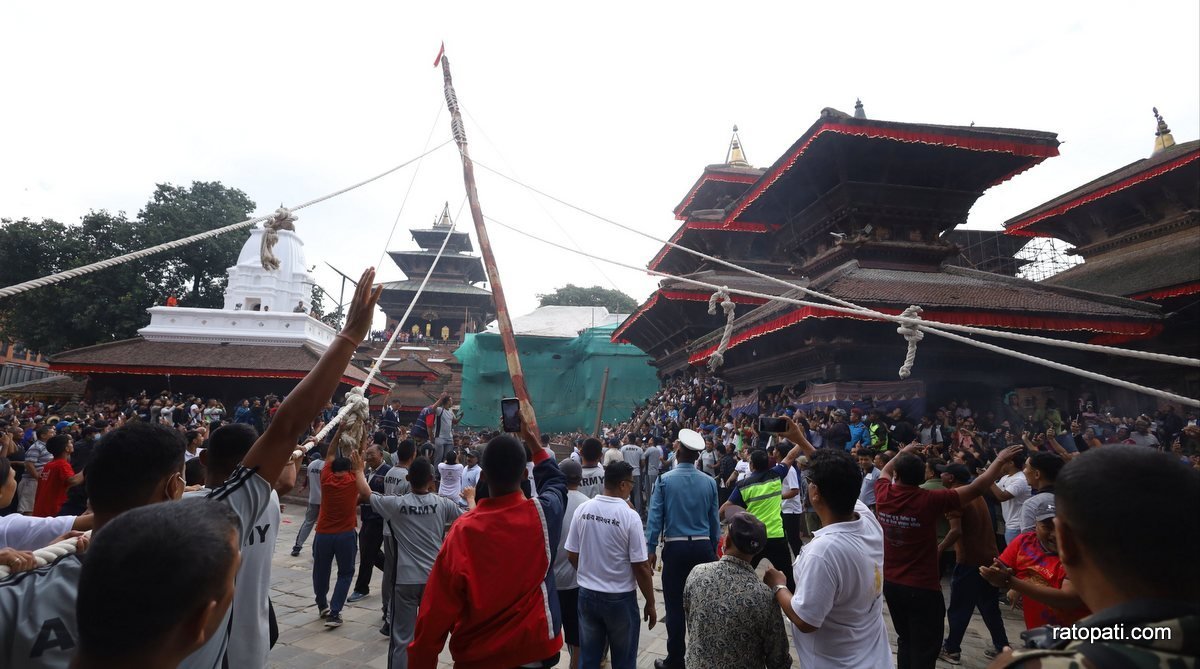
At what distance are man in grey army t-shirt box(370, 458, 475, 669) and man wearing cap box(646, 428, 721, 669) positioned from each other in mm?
1575

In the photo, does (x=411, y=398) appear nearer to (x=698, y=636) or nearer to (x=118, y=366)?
(x=118, y=366)

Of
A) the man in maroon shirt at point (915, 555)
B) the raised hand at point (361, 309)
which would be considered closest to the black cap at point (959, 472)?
the man in maroon shirt at point (915, 555)

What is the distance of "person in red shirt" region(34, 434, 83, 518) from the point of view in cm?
537

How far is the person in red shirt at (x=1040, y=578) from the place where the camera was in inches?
95.0

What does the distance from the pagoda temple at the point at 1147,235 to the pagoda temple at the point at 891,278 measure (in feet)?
4.05

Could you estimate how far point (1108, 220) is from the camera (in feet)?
47.9

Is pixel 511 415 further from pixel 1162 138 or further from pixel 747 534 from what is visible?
pixel 1162 138

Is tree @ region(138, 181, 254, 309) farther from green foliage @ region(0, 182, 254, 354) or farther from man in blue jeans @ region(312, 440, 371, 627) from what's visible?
man in blue jeans @ region(312, 440, 371, 627)

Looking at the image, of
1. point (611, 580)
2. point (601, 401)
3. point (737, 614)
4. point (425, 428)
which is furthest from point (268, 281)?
point (737, 614)

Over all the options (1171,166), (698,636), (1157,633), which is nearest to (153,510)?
(1157,633)

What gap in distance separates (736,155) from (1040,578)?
20.2 meters

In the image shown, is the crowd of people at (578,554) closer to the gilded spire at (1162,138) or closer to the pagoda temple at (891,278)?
the pagoda temple at (891,278)

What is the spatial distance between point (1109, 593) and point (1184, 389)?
14.0m

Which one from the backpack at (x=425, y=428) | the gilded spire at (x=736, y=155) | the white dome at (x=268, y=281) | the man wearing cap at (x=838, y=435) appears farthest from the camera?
the white dome at (x=268, y=281)
